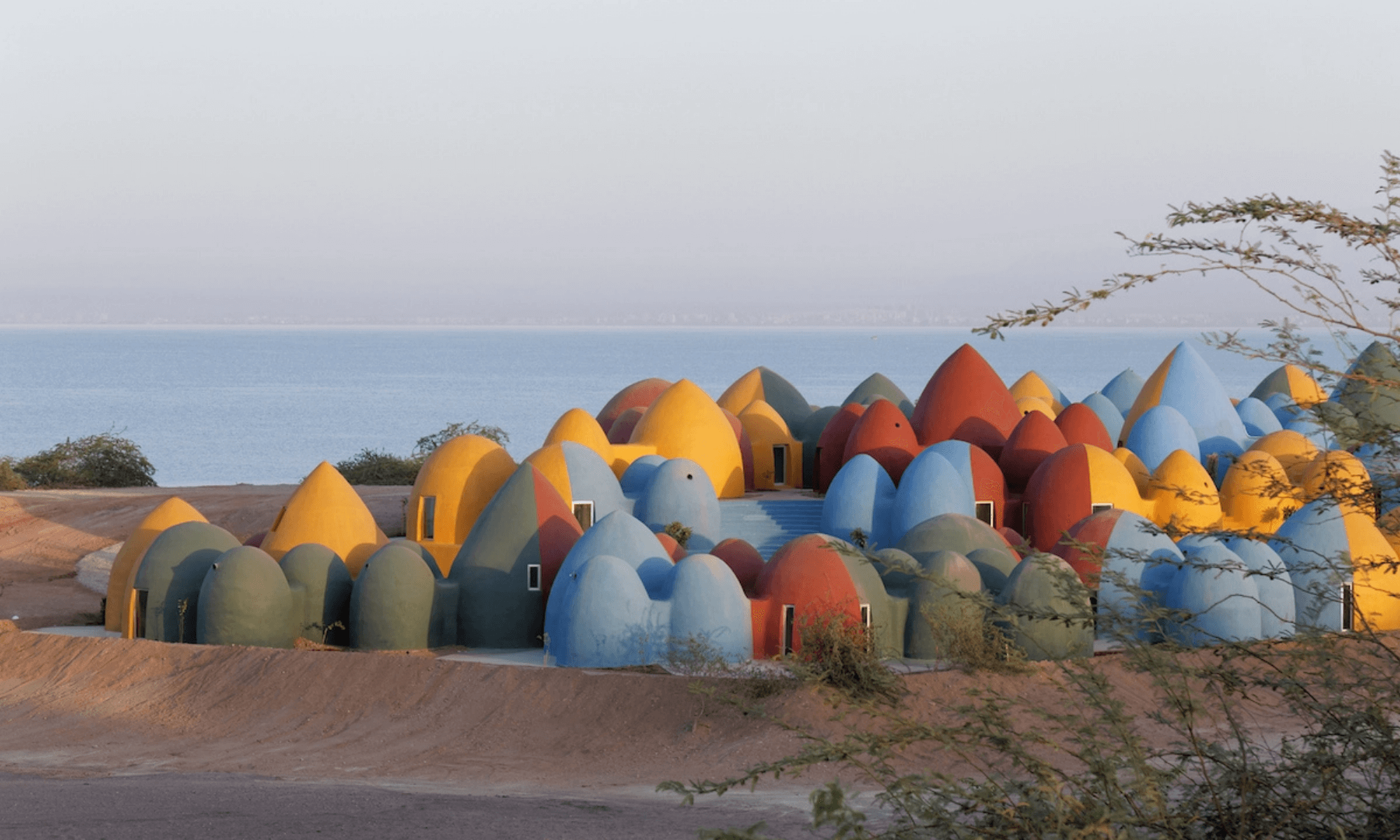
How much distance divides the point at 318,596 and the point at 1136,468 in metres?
13.9

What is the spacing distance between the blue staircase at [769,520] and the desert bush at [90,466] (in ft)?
96.9

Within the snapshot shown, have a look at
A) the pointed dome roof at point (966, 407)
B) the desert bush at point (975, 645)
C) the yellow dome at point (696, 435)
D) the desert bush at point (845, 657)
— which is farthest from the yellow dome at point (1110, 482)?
the yellow dome at point (696, 435)

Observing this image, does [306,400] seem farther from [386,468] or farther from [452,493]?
[452,493]

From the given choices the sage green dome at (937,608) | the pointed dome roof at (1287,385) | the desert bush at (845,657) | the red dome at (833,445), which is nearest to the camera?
the desert bush at (845,657)

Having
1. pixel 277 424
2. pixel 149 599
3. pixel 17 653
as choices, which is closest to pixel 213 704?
pixel 149 599

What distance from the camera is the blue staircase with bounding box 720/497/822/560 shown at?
82.4 feet

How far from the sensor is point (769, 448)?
28.6m

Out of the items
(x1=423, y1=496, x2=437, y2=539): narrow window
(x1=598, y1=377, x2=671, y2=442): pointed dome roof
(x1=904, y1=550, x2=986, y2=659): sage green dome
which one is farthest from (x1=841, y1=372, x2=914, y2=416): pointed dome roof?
(x1=904, y1=550, x2=986, y2=659): sage green dome

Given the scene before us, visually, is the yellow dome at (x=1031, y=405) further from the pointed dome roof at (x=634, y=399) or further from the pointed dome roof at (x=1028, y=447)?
the pointed dome roof at (x=634, y=399)

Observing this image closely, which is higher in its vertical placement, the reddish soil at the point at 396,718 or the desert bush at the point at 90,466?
the desert bush at the point at 90,466

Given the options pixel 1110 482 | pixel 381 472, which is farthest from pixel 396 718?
pixel 381 472

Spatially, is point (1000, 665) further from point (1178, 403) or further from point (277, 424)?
point (277, 424)

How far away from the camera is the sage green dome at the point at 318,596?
851 inches

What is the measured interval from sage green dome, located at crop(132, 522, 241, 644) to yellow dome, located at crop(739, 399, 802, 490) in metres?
10.4
